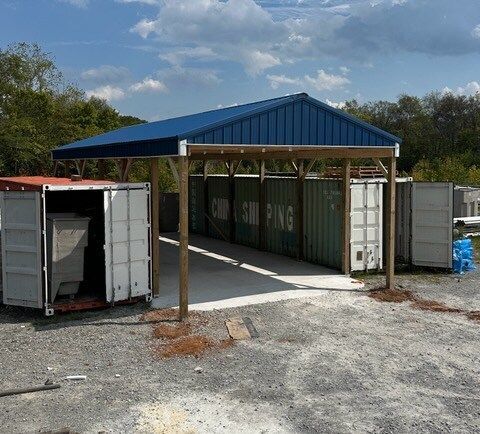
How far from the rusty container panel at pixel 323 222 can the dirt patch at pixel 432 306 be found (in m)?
3.20

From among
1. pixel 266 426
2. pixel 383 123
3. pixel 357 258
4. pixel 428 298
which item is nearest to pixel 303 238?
pixel 357 258

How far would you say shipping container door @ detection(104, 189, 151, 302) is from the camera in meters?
10.5

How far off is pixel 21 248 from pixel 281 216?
8.22m

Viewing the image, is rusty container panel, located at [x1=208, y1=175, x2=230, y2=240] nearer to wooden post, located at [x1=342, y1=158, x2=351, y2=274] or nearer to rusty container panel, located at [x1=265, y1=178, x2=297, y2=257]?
rusty container panel, located at [x1=265, y1=178, x2=297, y2=257]

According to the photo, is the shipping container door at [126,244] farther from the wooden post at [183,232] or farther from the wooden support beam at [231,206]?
the wooden support beam at [231,206]

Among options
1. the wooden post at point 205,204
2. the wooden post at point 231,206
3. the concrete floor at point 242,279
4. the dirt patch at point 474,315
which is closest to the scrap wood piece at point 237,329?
the concrete floor at point 242,279

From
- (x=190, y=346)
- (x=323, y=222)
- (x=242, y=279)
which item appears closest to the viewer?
(x=190, y=346)

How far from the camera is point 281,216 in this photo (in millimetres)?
16594

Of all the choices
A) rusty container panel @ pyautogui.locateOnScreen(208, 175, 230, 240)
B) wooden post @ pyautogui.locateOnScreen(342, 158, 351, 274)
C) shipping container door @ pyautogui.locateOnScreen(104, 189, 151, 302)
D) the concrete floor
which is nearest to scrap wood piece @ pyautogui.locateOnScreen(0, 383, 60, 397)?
shipping container door @ pyautogui.locateOnScreen(104, 189, 151, 302)

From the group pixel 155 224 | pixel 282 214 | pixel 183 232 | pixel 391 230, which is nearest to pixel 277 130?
pixel 183 232

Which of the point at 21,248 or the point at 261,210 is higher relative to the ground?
the point at 261,210

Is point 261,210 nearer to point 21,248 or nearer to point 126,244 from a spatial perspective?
point 126,244

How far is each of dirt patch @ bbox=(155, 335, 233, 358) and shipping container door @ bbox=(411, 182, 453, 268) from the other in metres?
7.27

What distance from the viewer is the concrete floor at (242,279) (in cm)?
1151
